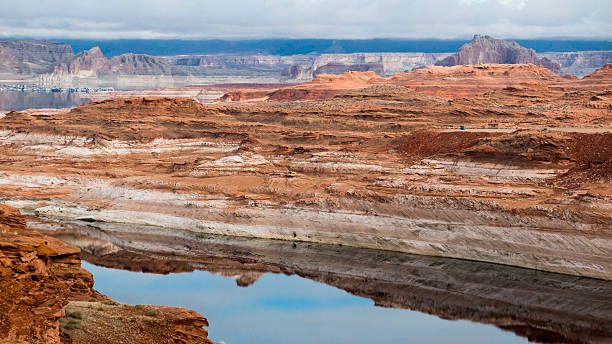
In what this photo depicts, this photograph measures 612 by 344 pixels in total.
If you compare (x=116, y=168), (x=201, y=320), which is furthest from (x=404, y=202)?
(x=116, y=168)

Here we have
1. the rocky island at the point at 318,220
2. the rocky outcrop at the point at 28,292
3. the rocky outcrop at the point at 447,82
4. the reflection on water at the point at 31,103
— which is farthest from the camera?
the reflection on water at the point at 31,103

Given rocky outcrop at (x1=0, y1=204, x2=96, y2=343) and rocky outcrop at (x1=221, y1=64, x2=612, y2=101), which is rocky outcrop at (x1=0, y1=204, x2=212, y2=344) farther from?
rocky outcrop at (x1=221, y1=64, x2=612, y2=101)

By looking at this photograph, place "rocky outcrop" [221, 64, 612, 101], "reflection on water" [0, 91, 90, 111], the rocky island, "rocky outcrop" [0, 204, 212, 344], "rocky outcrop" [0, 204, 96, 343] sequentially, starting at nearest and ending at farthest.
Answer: "rocky outcrop" [0, 204, 96, 343], "rocky outcrop" [0, 204, 212, 344], the rocky island, "rocky outcrop" [221, 64, 612, 101], "reflection on water" [0, 91, 90, 111]

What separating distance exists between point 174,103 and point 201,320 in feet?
211

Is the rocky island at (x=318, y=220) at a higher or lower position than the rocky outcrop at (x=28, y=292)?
lower

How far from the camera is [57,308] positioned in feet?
64.0

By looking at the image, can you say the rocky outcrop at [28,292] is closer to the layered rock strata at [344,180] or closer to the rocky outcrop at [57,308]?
the rocky outcrop at [57,308]

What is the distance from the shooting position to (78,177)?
56.6 metres

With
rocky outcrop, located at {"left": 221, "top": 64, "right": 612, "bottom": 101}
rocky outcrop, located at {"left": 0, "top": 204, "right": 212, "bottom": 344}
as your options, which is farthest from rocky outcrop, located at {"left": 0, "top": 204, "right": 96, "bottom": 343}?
rocky outcrop, located at {"left": 221, "top": 64, "right": 612, "bottom": 101}

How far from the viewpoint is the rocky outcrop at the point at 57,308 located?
60.2 feet

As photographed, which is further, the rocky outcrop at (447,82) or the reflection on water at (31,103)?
the reflection on water at (31,103)

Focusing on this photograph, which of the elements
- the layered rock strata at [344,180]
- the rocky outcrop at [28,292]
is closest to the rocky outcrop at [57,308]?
the rocky outcrop at [28,292]

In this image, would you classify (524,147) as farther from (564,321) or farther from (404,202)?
(564,321)

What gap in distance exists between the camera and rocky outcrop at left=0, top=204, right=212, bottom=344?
60.2 ft
